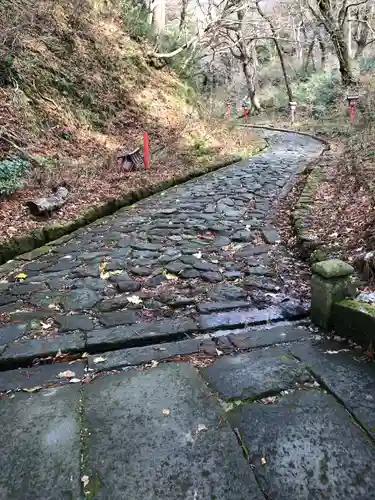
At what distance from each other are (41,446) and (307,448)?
154 centimetres

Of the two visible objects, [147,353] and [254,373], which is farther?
[147,353]

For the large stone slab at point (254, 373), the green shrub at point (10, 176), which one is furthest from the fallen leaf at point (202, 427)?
the green shrub at point (10, 176)

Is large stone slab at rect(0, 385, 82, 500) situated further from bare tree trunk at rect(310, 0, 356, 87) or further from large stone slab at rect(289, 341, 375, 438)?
bare tree trunk at rect(310, 0, 356, 87)

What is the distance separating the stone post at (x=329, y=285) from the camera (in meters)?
3.33

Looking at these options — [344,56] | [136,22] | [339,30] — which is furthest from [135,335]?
[339,30]

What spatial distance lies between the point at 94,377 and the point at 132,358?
0.35 meters

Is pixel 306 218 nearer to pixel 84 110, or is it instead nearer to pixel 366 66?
pixel 84 110

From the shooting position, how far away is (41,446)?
2.28 meters

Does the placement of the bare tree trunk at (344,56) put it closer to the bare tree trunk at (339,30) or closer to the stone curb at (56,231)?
the bare tree trunk at (339,30)

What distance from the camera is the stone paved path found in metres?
2.06

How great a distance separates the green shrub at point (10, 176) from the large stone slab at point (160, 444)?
458 cm

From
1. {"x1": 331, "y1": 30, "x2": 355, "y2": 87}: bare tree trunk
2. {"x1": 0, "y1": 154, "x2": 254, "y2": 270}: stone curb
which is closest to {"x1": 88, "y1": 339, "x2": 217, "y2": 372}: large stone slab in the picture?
{"x1": 0, "y1": 154, "x2": 254, "y2": 270}: stone curb

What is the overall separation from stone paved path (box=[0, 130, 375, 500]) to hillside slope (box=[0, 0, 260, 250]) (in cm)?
224

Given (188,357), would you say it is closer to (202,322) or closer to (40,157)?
(202,322)
